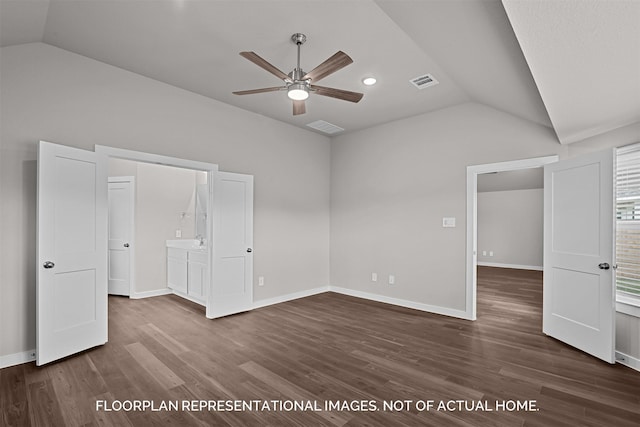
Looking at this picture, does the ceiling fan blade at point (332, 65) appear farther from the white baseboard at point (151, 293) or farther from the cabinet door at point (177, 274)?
the white baseboard at point (151, 293)

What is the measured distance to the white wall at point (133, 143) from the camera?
2857 millimetres

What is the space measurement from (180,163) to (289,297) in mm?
2799

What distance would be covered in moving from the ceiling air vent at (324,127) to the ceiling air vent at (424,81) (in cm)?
181

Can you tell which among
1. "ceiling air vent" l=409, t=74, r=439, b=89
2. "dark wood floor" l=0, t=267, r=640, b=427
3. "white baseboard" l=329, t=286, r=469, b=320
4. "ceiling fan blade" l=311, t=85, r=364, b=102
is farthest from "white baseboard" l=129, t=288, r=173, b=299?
"ceiling air vent" l=409, t=74, r=439, b=89

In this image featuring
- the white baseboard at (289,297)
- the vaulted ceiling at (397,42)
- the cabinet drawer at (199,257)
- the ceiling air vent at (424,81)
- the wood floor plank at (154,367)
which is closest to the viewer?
the vaulted ceiling at (397,42)

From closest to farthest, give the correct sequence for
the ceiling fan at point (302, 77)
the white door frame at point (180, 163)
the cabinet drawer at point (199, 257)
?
the ceiling fan at point (302, 77)
the white door frame at point (180, 163)
the cabinet drawer at point (199, 257)

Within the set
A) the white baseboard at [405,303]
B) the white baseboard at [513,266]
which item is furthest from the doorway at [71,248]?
the white baseboard at [513,266]

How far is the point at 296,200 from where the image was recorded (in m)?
5.54

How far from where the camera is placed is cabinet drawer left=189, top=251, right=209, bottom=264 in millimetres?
4637

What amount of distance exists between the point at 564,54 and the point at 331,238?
4.61 meters

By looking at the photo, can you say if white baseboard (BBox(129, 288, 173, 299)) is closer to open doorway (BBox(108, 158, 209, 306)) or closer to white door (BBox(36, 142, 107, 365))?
open doorway (BBox(108, 158, 209, 306))

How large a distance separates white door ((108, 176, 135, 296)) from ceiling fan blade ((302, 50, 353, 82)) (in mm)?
4346

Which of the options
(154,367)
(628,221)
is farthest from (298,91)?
(628,221)

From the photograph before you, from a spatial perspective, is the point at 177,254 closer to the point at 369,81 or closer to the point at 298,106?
the point at 298,106
